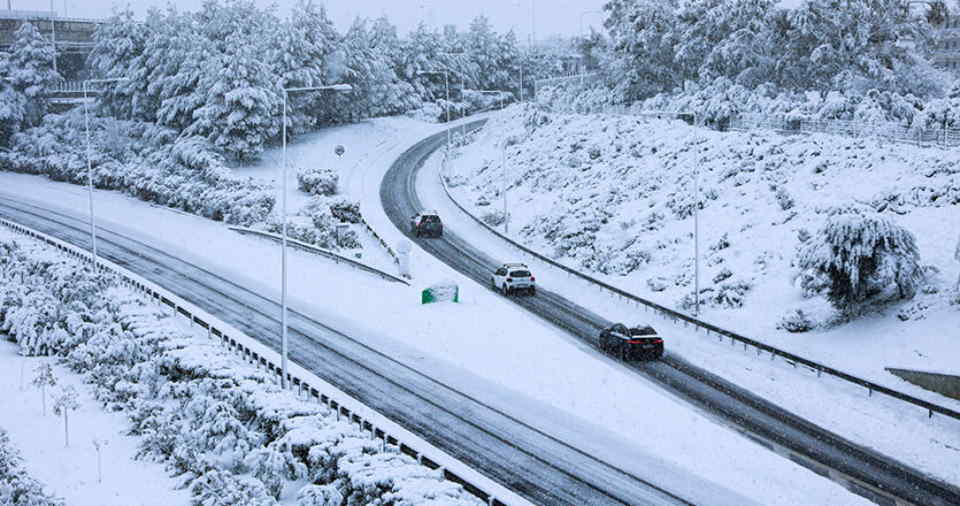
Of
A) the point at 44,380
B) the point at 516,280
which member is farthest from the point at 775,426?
the point at 44,380

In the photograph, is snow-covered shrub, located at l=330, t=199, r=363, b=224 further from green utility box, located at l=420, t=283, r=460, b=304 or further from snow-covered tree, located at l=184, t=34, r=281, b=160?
green utility box, located at l=420, t=283, r=460, b=304

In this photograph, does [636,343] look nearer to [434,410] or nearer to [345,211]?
[434,410]

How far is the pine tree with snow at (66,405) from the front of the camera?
27425mm

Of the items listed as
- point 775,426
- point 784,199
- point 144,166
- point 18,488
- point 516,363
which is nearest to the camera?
point 18,488

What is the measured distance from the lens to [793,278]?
3969 centimetres

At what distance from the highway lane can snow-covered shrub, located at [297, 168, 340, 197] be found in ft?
81.2

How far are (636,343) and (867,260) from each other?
34.0 ft

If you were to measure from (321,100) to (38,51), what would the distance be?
2992 cm

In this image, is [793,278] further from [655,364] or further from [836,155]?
[836,155]

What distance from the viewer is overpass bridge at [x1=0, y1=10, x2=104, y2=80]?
106000 mm

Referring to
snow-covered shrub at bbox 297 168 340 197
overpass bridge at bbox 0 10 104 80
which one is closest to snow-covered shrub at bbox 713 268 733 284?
snow-covered shrub at bbox 297 168 340 197

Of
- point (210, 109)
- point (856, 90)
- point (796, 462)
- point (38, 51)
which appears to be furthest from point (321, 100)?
point (796, 462)

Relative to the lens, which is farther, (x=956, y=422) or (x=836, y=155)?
(x=836, y=155)

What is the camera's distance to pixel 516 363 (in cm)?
3394
